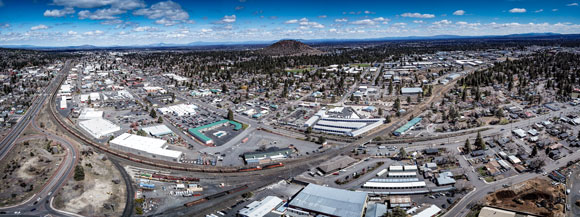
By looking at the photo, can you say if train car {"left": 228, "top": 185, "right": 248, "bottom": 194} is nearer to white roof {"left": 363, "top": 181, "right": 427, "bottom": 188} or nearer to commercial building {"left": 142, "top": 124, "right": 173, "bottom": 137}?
white roof {"left": 363, "top": 181, "right": 427, "bottom": 188}

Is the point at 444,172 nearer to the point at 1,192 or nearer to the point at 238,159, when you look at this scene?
the point at 238,159

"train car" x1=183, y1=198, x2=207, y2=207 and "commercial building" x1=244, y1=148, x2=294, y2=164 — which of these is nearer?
"train car" x1=183, y1=198, x2=207, y2=207

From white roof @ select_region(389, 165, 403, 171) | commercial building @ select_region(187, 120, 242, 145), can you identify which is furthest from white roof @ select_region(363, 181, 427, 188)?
commercial building @ select_region(187, 120, 242, 145)

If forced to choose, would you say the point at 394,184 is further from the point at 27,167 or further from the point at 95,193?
the point at 27,167

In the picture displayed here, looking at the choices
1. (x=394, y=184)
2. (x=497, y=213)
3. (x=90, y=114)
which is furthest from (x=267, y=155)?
(x=90, y=114)

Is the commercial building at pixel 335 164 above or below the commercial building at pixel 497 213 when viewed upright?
above

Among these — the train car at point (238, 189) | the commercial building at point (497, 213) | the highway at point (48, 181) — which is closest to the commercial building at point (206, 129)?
the train car at point (238, 189)

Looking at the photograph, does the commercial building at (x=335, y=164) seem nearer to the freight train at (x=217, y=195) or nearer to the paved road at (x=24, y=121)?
the freight train at (x=217, y=195)
